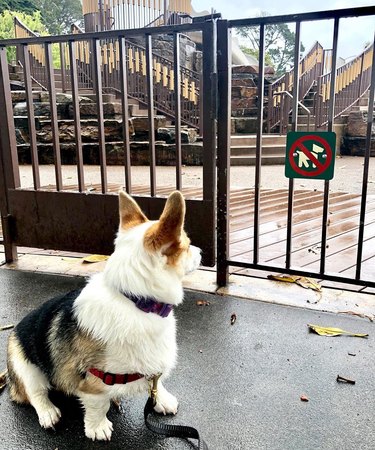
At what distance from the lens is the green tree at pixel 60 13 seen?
35812mm

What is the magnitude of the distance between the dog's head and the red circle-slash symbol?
54.6 inches

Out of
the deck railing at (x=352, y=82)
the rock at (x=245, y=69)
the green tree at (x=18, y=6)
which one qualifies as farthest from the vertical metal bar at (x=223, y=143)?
the green tree at (x=18, y=6)

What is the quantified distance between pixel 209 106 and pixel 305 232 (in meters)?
1.97

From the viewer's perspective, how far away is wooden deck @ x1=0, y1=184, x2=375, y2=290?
3383 millimetres

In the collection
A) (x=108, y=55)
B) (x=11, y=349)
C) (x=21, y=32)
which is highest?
(x=21, y=32)

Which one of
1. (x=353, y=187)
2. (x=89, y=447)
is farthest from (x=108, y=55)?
(x=89, y=447)

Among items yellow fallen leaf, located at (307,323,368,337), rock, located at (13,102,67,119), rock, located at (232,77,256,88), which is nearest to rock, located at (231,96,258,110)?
rock, located at (232,77,256,88)

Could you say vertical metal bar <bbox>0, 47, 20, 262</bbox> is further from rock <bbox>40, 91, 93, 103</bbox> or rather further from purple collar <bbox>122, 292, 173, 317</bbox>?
rock <bbox>40, 91, 93, 103</bbox>

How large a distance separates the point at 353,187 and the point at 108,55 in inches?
367

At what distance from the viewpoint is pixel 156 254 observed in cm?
146

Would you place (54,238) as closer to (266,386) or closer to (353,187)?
(266,386)

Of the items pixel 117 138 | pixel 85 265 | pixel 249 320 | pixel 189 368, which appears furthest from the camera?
pixel 117 138

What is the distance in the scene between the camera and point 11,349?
1.81 m

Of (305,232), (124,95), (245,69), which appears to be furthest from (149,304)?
(245,69)
